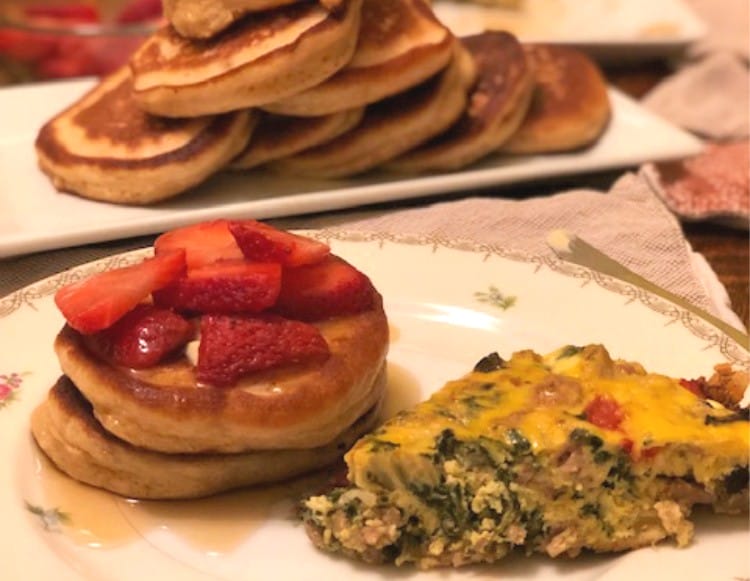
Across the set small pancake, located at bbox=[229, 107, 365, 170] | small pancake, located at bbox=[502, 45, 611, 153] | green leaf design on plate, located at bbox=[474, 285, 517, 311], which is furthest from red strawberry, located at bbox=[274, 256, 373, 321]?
small pancake, located at bbox=[502, 45, 611, 153]

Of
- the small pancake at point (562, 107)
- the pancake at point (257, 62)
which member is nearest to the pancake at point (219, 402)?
the pancake at point (257, 62)

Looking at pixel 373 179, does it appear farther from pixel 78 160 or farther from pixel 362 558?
pixel 362 558

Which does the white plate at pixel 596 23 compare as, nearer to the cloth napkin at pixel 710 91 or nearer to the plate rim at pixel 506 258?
the cloth napkin at pixel 710 91

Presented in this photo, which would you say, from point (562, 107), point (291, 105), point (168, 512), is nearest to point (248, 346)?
point (168, 512)

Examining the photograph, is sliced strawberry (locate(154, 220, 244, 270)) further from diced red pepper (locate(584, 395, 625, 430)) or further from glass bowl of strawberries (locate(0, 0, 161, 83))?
glass bowl of strawberries (locate(0, 0, 161, 83))

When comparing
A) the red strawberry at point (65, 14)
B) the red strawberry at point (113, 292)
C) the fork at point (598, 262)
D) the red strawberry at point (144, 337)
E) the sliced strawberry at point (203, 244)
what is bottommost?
the red strawberry at point (65, 14)

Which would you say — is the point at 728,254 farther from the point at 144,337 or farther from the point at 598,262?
the point at 144,337
